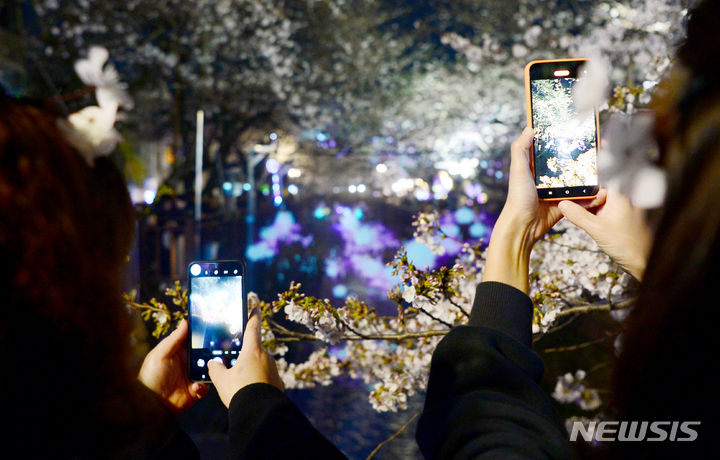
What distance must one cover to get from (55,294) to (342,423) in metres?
2.46

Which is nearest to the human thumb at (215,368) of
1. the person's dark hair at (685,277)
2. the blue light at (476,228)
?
the person's dark hair at (685,277)

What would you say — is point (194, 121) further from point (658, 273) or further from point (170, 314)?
point (658, 273)

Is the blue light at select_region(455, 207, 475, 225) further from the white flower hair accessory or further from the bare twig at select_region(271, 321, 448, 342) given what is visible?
the white flower hair accessory

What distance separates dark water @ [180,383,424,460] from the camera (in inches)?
87.7

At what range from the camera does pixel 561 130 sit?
124cm

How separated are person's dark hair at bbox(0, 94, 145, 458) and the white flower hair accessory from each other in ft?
0.06

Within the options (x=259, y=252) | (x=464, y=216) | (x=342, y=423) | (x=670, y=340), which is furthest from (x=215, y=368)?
(x=464, y=216)

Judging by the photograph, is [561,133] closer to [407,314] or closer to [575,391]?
[407,314]

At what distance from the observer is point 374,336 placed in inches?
68.4

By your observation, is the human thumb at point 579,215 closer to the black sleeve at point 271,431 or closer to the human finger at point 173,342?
the black sleeve at point 271,431

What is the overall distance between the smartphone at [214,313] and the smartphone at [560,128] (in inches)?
31.6

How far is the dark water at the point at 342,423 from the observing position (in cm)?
223

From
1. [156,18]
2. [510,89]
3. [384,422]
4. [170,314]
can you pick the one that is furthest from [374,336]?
[510,89]

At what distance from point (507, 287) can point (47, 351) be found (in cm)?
76
